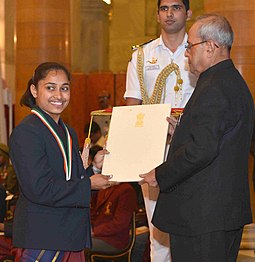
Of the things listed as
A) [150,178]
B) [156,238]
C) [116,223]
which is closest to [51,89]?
[150,178]

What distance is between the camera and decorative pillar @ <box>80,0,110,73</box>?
19.0 m

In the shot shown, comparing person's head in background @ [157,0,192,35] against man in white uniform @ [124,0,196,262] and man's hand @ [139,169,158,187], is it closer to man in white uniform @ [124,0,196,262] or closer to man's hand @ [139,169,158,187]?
man in white uniform @ [124,0,196,262]

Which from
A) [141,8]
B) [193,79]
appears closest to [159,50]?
[193,79]

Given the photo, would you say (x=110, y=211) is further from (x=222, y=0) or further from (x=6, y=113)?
(x=6, y=113)

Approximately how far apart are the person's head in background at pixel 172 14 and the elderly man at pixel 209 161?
1.01 metres

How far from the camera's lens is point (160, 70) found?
5.70m

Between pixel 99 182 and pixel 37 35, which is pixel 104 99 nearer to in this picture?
pixel 37 35

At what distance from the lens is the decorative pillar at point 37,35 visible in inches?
455

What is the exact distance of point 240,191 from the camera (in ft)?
14.5

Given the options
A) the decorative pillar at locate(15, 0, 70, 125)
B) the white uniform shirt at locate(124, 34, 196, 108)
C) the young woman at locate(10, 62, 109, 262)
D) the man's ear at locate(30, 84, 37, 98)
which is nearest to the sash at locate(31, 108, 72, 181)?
the young woman at locate(10, 62, 109, 262)

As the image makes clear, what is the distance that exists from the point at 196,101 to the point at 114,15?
1568 cm

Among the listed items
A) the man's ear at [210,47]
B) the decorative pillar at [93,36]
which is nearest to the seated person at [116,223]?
the man's ear at [210,47]

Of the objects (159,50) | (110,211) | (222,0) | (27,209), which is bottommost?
(110,211)

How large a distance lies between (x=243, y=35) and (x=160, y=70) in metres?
3.28
